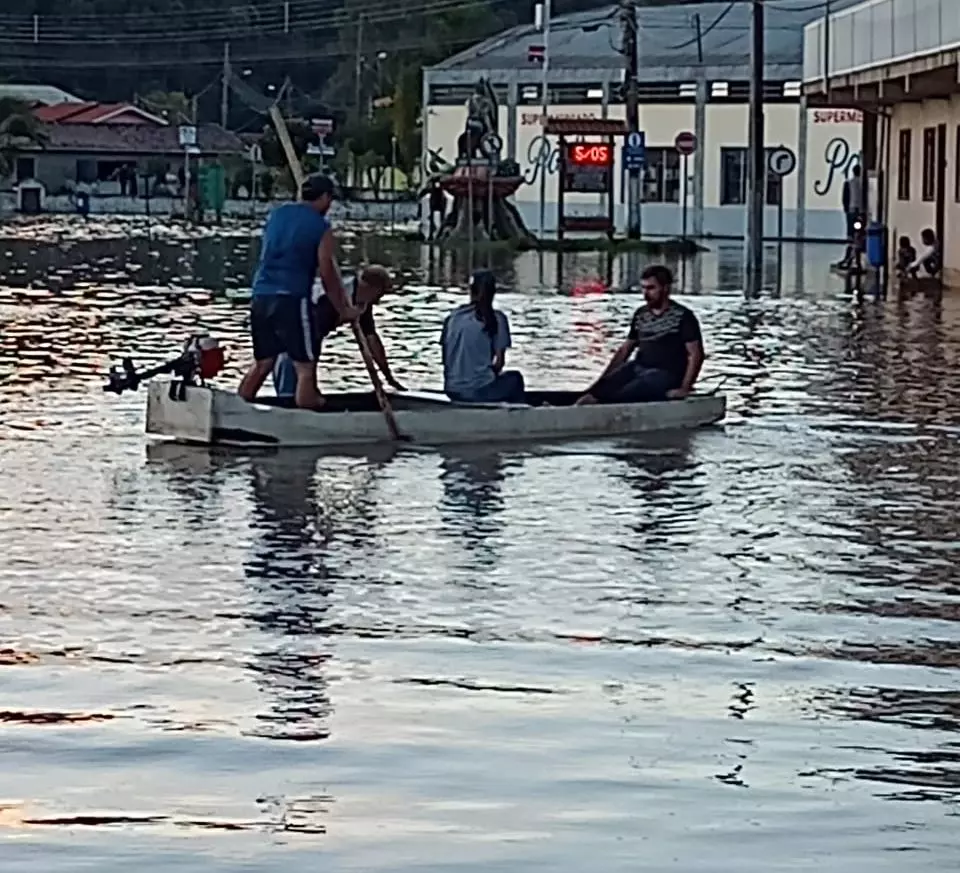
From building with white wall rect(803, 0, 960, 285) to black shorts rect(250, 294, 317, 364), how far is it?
18.8 m

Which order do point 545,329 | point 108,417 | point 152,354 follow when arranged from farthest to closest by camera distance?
point 545,329
point 152,354
point 108,417

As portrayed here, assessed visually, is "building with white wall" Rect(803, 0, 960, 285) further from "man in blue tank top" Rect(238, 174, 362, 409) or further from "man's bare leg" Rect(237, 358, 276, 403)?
"man's bare leg" Rect(237, 358, 276, 403)

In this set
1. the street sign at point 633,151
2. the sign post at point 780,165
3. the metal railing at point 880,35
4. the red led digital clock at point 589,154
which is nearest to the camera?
the metal railing at point 880,35

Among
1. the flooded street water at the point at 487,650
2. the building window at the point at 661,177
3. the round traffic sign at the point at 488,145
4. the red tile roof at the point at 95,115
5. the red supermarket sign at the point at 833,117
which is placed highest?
the red tile roof at the point at 95,115

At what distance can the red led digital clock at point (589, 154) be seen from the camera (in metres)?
62.7

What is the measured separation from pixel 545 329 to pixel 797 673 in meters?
18.2

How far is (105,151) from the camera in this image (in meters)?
118

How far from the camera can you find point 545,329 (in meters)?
27.5

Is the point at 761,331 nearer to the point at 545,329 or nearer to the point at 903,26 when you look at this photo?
the point at 545,329

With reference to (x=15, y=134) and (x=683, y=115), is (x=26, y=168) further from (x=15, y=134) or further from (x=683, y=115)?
(x=683, y=115)

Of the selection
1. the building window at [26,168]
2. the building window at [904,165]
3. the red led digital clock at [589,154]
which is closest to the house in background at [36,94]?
the building window at [26,168]

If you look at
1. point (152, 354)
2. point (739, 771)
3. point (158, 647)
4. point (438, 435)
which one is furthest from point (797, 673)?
point (152, 354)

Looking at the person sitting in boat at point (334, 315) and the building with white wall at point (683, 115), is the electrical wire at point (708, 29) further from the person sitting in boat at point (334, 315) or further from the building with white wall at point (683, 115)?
the person sitting in boat at point (334, 315)

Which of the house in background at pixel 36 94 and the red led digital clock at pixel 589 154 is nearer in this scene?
the red led digital clock at pixel 589 154
